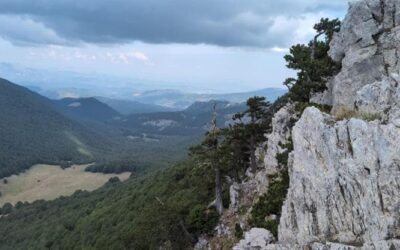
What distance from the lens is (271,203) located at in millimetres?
42625

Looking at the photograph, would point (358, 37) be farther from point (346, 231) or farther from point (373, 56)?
point (346, 231)

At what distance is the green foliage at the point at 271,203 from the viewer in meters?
42.2

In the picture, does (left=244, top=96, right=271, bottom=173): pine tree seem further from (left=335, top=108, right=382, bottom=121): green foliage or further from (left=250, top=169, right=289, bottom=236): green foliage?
(left=335, top=108, right=382, bottom=121): green foliage

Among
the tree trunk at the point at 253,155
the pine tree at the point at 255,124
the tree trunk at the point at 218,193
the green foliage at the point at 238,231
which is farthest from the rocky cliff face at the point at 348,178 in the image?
the pine tree at the point at 255,124

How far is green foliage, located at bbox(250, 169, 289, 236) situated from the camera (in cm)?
4222

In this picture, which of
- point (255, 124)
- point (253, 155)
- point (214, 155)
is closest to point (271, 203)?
point (214, 155)

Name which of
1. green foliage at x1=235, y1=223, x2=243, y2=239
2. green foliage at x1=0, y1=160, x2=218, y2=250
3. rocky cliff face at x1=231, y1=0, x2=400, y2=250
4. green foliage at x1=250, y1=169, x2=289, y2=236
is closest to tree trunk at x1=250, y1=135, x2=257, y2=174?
green foliage at x1=0, y1=160, x2=218, y2=250

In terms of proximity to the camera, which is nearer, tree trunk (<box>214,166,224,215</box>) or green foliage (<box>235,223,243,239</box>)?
green foliage (<box>235,223,243,239</box>)

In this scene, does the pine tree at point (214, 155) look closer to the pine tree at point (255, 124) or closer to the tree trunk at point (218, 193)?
the tree trunk at point (218, 193)

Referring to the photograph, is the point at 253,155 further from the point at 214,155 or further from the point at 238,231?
the point at 238,231

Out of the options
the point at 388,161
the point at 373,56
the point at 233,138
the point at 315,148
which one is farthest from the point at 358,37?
the point at 388,161

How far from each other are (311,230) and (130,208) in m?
80.0

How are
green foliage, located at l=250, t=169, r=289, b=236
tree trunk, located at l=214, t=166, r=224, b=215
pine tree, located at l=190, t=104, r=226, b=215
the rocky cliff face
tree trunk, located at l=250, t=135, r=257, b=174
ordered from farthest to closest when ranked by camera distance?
tree trunk, located at l=250, t=135, r=257, b=174 → pine tree, located at l=190, t=104, r=226, b=215 → tree trunk, located at l=214, t=166, r=224, b=215 → green foliage, located at l=250, t=169, r=289, b=236 → the rocky cliff face

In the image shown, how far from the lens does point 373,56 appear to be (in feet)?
164
